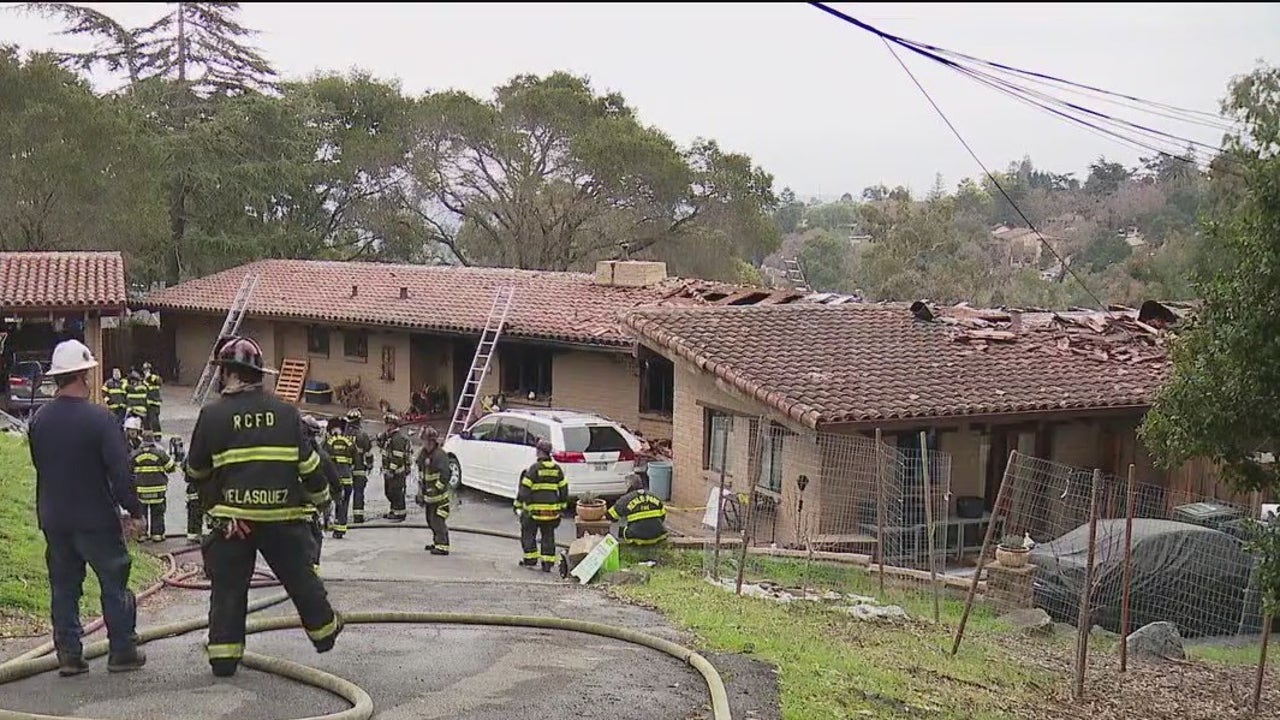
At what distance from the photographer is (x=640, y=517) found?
13.4 meters

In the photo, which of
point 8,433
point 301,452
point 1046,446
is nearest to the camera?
point 301,452

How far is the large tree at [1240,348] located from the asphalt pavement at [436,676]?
3351 millimetres

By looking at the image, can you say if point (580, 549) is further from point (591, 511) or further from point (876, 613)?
point (876, 613)

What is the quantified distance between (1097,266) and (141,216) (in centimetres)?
3343

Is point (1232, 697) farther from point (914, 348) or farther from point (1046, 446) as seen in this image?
point (914, 348)

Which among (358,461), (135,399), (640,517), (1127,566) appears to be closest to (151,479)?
(358,461)

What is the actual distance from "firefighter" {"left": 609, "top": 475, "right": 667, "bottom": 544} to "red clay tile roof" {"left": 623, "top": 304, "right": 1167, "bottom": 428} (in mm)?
2612

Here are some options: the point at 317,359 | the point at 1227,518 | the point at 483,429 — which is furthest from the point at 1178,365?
the point at 317,359

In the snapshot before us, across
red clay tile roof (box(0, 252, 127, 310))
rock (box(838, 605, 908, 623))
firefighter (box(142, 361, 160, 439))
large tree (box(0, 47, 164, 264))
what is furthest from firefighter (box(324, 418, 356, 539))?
large tree (box(0, 47, 164, 264))

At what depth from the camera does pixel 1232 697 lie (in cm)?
969

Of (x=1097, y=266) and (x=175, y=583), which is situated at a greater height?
(x=1097, y=266)

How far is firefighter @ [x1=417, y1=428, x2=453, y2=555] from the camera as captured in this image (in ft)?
45.0

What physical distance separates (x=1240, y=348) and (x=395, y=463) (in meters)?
10.4

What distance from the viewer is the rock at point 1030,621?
38.4 feet
